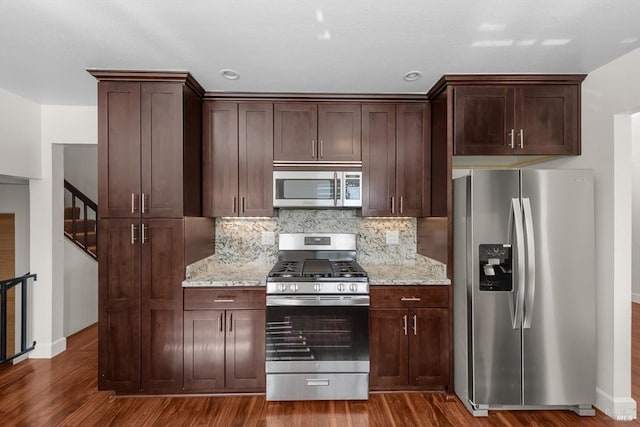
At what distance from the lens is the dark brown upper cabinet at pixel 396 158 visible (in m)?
3.09

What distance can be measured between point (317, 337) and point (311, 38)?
85.2 inches

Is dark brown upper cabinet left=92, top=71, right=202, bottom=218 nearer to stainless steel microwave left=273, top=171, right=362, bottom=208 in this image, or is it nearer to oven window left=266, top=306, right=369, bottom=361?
stainless steel microwave left=273, top=171, right=362, bottom=208

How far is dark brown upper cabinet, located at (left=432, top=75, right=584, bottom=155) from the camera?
8.95ft

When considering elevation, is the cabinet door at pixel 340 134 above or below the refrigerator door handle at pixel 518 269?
above

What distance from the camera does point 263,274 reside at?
2.96 meters

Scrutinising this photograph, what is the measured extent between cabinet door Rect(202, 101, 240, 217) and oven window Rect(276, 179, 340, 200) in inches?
16.7

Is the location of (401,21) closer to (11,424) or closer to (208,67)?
(208,67)

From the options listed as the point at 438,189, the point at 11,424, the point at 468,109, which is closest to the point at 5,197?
the point at 11,424

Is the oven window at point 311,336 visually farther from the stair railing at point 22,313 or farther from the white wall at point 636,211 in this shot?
the white wall at point 636,211

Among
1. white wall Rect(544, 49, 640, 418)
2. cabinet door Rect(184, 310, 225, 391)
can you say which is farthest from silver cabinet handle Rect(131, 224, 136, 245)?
white wall Rect(544, 49, 640, 418)

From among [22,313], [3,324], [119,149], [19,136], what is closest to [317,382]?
[119,149]

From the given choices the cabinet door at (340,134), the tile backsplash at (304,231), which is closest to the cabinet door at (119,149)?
the tile backsplash at (304,231)

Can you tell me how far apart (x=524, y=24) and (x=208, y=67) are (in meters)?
2.13

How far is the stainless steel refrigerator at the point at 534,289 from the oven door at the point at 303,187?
117 cm
